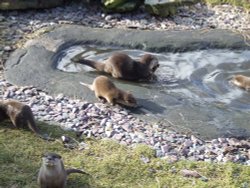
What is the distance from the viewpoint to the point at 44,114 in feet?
20.9

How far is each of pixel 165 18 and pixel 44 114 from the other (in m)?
3.88

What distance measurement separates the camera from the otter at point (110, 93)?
646 cm

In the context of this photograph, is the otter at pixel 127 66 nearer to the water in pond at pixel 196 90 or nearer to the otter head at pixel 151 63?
the otter head at pixel 151 63

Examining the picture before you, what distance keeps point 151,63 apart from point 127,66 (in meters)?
A: 0.31

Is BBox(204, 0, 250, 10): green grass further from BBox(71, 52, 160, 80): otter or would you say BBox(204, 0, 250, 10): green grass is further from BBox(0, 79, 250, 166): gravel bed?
BBox(0, 79, 250, 166): gravel bed

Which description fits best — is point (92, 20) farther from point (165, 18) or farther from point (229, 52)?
point (229, 52)

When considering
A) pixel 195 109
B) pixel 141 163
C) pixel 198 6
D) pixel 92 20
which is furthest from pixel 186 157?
pixel 198 6

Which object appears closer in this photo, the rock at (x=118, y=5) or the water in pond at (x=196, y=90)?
the water in pond at (x=196, y=90)

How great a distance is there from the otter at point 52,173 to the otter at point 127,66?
247cm

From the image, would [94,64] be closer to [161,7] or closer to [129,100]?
[129,100]

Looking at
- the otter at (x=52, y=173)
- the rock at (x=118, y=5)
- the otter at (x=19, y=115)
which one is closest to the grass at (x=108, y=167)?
the otter at (x=19, y=115)

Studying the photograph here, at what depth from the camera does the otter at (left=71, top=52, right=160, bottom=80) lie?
23.8ft

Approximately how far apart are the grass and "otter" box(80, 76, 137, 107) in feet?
2.35

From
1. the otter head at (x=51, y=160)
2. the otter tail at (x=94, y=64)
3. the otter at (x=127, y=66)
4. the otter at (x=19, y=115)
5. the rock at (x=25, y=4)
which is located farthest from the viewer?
the rock at (x=25, y=4)
